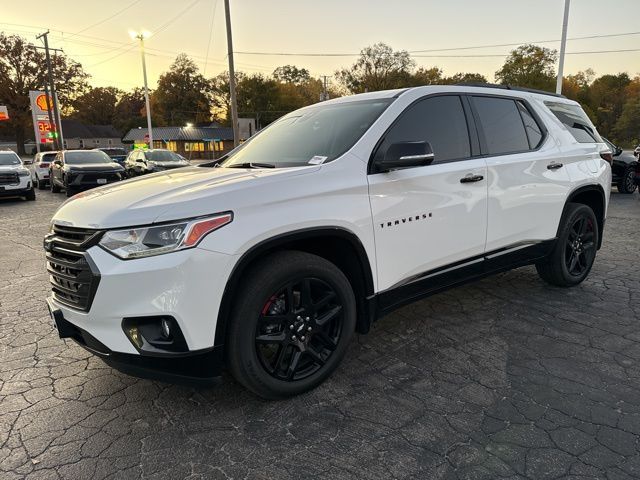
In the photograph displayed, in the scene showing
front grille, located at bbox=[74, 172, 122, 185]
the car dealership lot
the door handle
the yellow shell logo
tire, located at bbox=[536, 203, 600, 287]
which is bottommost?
the car dealership lot

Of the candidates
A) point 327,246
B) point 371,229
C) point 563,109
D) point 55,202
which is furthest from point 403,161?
point 55,202

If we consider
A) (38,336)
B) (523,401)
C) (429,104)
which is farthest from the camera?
(38,336)

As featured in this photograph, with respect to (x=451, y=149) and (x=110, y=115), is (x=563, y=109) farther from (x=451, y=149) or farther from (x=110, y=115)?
(x=110, y=115)

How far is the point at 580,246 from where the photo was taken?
15.5ft

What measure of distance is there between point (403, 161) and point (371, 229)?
47 cm

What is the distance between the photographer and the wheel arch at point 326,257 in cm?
240

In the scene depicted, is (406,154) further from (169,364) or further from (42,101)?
(42,101)

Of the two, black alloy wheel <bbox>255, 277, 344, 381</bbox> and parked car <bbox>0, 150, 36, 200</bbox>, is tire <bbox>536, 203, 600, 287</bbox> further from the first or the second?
parked car <bbox>0, 150, 36, 200</bbox>

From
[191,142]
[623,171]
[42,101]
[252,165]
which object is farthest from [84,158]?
[191,142]

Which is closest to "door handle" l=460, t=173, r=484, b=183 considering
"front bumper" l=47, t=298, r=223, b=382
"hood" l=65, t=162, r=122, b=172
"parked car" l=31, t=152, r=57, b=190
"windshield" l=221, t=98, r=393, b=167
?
"windshield" l=221, t=98, r=393, b=167

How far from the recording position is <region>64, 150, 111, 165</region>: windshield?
16.1m

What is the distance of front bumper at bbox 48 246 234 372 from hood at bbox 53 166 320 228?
0.20m

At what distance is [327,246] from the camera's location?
299 cm

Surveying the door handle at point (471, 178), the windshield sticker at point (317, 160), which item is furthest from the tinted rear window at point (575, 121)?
the windshield sticker at point (317, 160)
